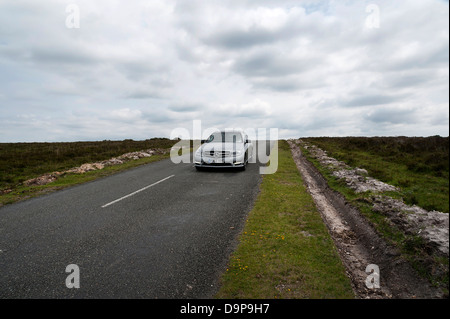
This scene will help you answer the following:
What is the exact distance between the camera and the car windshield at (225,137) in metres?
12.9

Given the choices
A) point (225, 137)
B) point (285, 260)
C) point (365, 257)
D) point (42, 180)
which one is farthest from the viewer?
point (225, 137)

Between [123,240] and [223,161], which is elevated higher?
[223,161]

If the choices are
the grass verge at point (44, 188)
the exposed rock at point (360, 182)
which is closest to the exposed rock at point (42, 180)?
the grass verge at point (44, 188)

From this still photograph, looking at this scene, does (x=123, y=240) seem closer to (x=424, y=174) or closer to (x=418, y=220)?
(x=424, y=174)

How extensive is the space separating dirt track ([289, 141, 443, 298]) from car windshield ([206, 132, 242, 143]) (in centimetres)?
656

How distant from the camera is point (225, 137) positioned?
43.1ft

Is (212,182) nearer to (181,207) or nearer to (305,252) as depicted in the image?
(181,207)

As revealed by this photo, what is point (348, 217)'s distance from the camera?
6.09 metres

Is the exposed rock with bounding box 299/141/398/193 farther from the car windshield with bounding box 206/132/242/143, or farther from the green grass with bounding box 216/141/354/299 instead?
the car windshield with bounding box 206/132/242/143

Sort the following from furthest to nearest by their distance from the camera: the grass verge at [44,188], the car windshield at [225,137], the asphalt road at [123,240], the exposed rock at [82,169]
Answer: the car windshield at [225,137] → the exposed rock at [82,169] → the grass verge at [44,188] → the asphalt road at [123,240]

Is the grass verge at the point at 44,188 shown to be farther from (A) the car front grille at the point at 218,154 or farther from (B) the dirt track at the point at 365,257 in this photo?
(B) the dirt track at the point at 365,257

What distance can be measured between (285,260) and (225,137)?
31.6ft

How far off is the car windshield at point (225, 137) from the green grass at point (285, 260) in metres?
6.84

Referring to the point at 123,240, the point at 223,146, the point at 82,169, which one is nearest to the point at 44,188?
the point at 82,169
